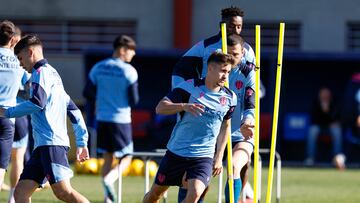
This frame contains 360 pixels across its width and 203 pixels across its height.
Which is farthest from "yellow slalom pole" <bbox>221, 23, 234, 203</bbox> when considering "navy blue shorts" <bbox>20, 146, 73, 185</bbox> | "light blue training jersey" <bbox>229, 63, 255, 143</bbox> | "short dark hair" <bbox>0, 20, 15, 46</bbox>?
"short dark hair" <bbox>0, 20, 15, 46</bbox>

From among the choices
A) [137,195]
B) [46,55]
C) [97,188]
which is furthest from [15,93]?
[46,55]

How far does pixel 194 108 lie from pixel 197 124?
26 centimetres

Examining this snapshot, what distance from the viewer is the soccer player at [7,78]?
11.6 m

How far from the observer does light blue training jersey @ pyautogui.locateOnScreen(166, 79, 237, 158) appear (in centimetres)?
1004

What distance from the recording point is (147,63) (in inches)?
1027

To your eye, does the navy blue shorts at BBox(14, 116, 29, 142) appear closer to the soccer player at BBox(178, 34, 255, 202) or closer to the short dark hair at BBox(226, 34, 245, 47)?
the soccer player at BBox(178, 34, 255, 202)

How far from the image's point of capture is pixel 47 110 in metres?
10.1

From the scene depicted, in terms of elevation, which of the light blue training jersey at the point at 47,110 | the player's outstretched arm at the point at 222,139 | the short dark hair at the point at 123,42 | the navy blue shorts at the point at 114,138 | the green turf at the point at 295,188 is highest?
the short dark hair at the point at 123,42

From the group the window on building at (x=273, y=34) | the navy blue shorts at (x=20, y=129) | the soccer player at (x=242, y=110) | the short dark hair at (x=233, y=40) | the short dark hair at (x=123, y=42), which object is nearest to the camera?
the short dark hair at (x=233, y=40)

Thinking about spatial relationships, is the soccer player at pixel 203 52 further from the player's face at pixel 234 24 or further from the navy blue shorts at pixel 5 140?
the navy blue shorts at pixel 5 140

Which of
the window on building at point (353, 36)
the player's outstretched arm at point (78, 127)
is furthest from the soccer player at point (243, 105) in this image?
the window on building at point (353, 36)

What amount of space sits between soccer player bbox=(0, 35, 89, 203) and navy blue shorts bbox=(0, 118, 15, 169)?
156 cm

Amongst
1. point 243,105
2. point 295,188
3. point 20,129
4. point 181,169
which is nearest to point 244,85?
point 243,105

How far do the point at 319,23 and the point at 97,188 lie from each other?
43.2 ft
